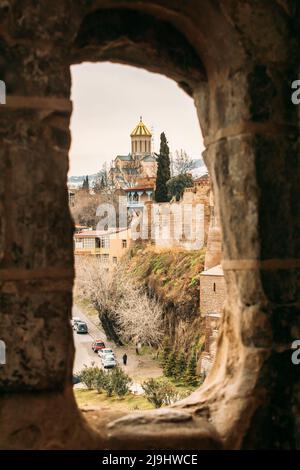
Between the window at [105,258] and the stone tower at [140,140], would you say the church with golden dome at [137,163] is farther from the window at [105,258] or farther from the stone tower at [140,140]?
the window at [105,258]

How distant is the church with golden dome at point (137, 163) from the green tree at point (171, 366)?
25.2m

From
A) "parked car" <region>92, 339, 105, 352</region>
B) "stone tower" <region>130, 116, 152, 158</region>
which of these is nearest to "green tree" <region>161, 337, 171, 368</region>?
"parked car" <region>92, 339, 105, 352</region>

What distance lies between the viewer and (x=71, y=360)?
118 inches

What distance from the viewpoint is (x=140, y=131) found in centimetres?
8150

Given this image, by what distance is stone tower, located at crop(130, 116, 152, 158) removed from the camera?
81.1 meters

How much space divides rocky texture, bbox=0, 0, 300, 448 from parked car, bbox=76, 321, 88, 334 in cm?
3389

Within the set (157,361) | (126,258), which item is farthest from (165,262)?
(157,361)

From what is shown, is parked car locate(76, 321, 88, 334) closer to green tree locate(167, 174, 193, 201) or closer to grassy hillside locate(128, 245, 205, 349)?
grassy hillside locate(128, 245, 205, 349)

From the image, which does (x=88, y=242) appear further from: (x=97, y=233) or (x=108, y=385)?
(x=108, y=385)

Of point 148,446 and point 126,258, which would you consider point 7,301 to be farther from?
point 126,258

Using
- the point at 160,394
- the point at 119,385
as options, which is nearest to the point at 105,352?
the point at 119,385

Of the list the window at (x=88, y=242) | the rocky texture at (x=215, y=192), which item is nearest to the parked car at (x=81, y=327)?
the window at (x=88, y=242)

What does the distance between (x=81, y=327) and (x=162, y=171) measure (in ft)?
33.8
